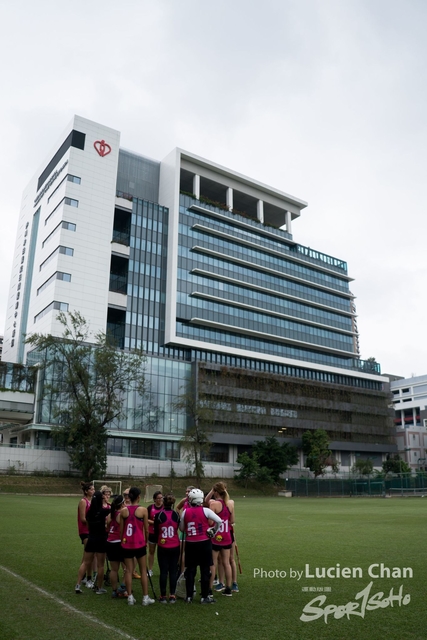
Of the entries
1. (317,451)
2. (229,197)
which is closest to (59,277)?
(229,197)

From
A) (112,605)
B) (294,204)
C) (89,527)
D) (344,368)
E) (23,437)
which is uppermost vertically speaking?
(294,204)

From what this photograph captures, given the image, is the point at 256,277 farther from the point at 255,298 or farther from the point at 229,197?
the point at 229,197

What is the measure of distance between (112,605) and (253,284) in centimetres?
9230

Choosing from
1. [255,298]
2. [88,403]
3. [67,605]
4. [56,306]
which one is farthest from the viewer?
[255,298]

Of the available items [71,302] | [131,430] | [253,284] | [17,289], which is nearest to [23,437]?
[131,430]

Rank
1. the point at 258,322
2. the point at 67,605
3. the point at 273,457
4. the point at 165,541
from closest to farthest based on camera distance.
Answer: the point at 67,605 → the point at 165,541 → the point at 273,457 → the point at 258,322

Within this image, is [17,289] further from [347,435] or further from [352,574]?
[352,574]

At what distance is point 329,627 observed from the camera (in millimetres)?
8789

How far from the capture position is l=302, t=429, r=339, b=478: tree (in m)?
87.4

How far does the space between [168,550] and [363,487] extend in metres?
62.2

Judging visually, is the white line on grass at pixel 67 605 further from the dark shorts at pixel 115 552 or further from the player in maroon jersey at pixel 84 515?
the dark shorts at pixel 115 552

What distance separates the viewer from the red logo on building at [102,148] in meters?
86.6

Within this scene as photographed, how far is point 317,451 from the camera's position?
8800 centimetres

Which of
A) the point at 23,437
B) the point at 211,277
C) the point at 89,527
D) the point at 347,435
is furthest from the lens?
the point at 347,435
